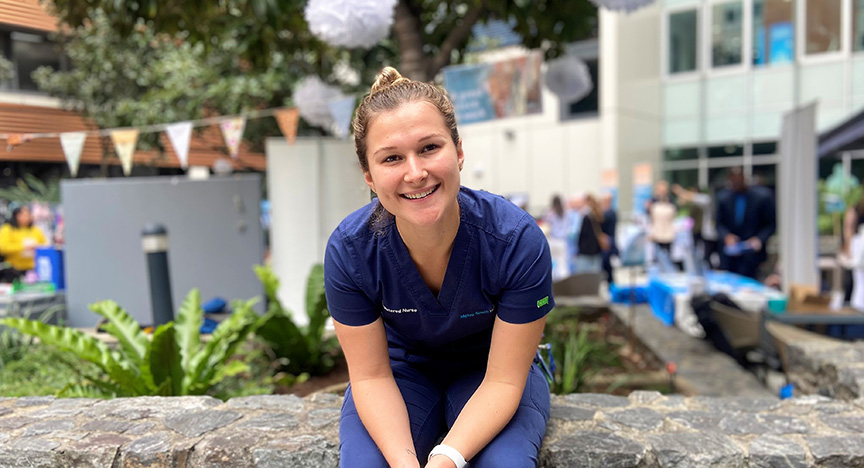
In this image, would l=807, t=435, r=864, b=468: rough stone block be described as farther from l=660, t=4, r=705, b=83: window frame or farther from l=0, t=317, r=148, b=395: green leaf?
l=660, t=4, r=705, b=83: window frame

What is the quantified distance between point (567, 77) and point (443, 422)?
4.04 meters

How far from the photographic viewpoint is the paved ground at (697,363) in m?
4.45

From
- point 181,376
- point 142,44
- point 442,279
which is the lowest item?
point 181,376

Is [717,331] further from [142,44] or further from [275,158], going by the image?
[142,44]

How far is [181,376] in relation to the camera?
3051 mm

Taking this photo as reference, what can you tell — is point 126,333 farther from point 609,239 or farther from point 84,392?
point 609,239

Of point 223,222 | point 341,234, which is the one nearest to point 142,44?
point 223,222

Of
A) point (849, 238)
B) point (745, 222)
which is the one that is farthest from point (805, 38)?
point (745, 222)

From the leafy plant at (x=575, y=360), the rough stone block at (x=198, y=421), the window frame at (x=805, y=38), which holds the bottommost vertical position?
the leafy plant at (x=575, y=360)

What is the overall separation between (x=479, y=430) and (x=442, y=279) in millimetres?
424

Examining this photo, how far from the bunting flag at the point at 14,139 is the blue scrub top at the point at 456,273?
4.94 meters

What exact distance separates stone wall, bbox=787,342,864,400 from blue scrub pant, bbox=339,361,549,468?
1.98 metres

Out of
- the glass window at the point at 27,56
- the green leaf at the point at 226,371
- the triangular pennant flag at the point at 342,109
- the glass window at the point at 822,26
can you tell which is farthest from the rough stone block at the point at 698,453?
the glass window at the point at 822,26

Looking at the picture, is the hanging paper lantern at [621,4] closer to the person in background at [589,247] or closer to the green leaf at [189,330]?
the green leaf at [189,330]
